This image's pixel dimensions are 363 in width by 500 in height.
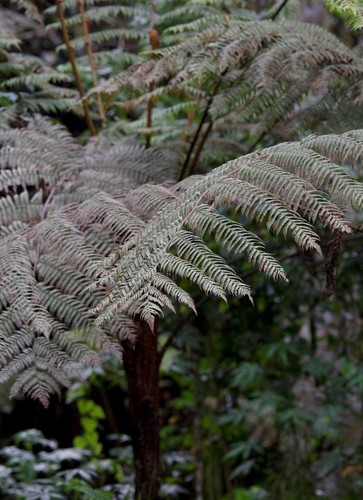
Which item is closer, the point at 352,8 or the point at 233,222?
the point at 233,222

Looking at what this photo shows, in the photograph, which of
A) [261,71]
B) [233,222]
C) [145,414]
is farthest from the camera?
[145,414]

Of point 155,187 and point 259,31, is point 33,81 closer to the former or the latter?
point 259,31

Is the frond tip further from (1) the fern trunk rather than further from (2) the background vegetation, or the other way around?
(1) the fern trunk

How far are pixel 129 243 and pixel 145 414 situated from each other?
2.49 ft

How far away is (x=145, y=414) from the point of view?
1.59 m

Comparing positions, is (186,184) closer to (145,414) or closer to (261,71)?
(261,71)

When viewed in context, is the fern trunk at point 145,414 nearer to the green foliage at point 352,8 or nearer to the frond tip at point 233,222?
the frond tip at point 233,222

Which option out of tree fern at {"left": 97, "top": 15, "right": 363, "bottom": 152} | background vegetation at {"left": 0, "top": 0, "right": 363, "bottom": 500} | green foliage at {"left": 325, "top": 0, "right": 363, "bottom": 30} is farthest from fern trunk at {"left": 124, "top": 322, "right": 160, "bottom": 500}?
green foliage at {"left": 325, "top": 0, "right": 363, "bottom": 30}

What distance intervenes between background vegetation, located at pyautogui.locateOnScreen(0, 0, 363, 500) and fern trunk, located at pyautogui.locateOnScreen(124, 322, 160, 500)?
0.18ft

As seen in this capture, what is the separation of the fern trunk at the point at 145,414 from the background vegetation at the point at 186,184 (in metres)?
0.05

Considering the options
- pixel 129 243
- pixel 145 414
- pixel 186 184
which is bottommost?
pixel 145 414

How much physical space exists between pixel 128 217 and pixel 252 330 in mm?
A: 1548

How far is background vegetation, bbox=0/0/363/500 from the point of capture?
56.7 inches

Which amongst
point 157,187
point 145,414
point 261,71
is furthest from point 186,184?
point 145,414
